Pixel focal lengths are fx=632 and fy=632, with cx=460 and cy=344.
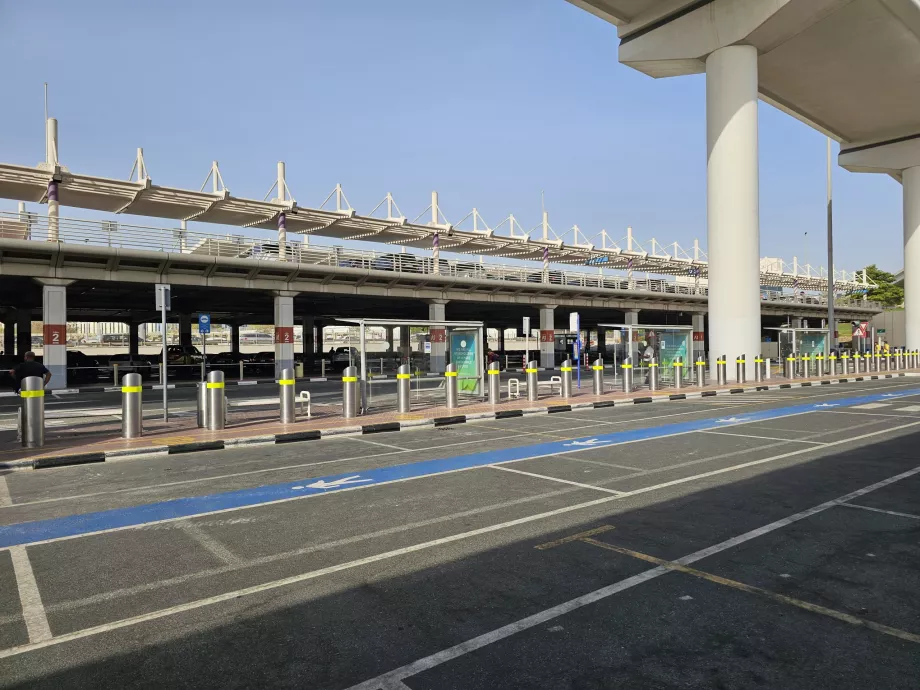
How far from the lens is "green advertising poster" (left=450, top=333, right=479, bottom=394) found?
19922mm

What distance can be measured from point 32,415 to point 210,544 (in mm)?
7961

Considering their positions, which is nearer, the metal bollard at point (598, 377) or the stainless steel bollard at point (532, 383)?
the stainless steel bollard at point (532, 383)

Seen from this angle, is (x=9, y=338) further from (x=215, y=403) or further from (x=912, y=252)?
(x=912, y=252)

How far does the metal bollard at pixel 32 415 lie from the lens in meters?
11.5

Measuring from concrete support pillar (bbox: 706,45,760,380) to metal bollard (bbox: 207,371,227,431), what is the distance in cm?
2234

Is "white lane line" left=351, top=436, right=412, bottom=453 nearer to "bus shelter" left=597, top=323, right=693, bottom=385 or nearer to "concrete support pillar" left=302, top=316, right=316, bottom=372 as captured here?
"bus shelter" left=597, top=323, right=693, bottom=385

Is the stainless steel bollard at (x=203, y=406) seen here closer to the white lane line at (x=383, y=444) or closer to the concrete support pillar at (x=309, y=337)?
the white lane line at (x=383, y=444)

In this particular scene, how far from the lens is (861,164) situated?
45688 millimetres

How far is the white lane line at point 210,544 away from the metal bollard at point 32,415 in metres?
6.84

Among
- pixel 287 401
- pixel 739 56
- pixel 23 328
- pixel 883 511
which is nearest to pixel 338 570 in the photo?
pixel 883 511

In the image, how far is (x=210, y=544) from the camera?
5883mm

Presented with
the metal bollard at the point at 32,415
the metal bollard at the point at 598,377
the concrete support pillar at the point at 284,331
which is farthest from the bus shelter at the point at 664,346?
the metal bollard at the point at 32,415

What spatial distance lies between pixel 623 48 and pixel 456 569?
31.3m

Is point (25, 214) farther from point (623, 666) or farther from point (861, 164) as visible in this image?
point (861, 164)
